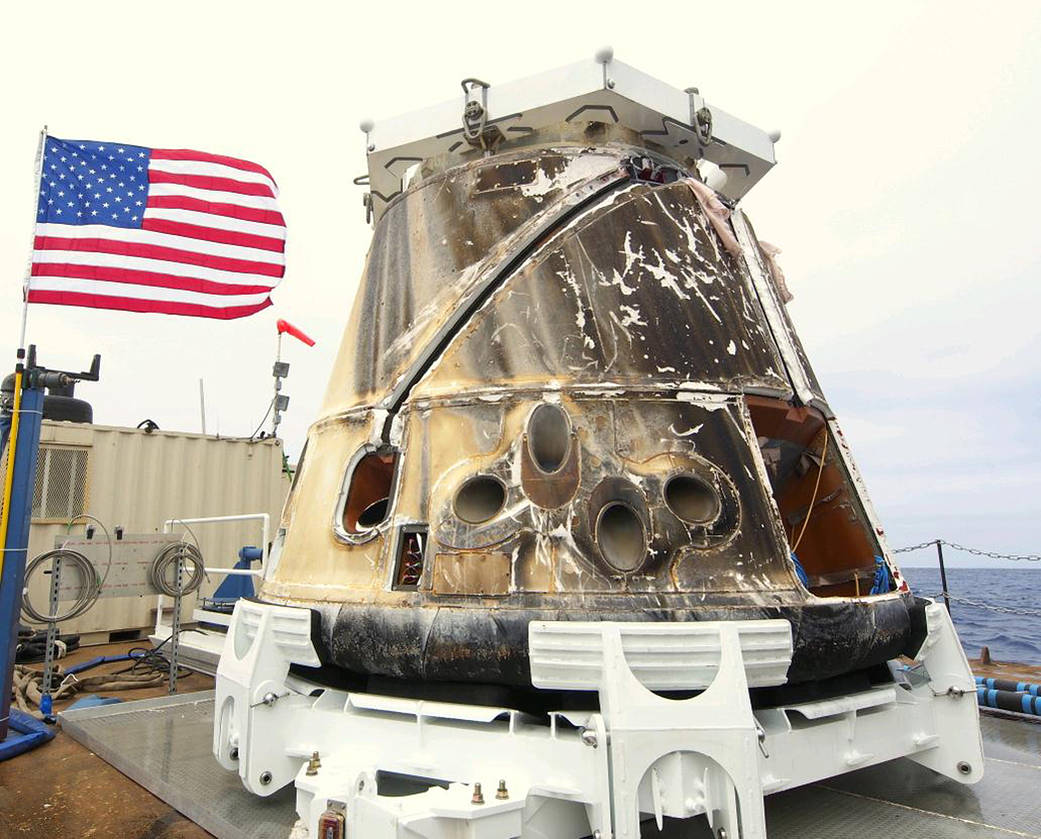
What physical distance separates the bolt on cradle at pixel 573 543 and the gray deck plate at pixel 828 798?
0.21m

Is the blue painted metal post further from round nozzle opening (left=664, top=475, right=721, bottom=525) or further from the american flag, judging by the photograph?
round nozzle opening (left=664, top=475, right=721, bottom=525)

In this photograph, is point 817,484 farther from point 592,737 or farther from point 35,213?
point 35,213

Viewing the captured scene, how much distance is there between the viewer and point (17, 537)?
4969 millimetres

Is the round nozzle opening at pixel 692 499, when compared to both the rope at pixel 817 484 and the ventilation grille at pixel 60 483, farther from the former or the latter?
the ventilation grille at pixel 60 483

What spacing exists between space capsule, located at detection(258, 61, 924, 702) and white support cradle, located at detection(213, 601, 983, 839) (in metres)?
0.18

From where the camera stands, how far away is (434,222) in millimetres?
4465

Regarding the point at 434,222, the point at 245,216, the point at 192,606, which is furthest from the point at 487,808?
the point at 192,606

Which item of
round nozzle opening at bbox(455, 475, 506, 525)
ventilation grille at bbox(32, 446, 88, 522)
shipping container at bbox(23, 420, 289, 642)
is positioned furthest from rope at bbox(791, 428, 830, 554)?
ventilation grille at bbox(32, 446, 88, 522)

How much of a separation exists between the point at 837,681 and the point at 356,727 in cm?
228

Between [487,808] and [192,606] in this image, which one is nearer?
[487,808]

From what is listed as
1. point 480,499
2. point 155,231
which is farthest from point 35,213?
point 480,499

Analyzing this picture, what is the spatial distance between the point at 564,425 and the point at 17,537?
408 cm

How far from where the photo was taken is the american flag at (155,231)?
566 centimetres

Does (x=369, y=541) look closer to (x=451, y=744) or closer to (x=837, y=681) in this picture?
(x=451, y=744)
